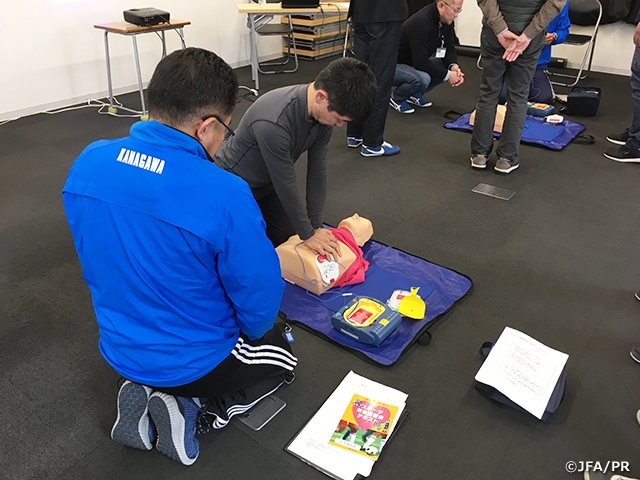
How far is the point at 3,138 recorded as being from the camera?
394cm

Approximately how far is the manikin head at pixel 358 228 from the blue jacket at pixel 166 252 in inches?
42.2

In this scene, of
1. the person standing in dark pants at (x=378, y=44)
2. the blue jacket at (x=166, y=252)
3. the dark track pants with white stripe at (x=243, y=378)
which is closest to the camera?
the blue jacket at (x=166, y=252)

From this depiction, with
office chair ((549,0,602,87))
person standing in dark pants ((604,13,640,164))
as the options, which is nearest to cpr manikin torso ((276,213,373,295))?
person standing in dark pants ((604,13,640,164))

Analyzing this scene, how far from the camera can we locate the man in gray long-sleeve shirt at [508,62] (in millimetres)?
2883

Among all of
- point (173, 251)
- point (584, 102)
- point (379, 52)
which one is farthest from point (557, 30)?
point (173, 251)

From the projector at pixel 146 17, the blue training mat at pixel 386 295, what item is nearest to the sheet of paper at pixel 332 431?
the blue training mat at pixel 386 295

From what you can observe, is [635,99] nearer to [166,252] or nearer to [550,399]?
[550,399]

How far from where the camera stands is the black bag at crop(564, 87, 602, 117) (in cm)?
414

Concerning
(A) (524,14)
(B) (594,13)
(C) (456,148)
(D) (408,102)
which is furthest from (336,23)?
(A) (524,14)

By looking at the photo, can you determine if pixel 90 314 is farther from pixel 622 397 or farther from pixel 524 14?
pixel 524 14

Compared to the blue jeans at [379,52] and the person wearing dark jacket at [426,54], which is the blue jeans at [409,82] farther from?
the blue jeans at [379,52]

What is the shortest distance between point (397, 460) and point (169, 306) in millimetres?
787

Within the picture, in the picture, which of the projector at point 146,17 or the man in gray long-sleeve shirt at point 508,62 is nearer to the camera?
the man in gray long-sleeve shirt at point 508,62

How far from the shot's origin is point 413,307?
204 centimetres
